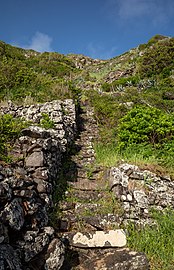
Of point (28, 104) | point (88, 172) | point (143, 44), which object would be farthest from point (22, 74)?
point (143, 44)

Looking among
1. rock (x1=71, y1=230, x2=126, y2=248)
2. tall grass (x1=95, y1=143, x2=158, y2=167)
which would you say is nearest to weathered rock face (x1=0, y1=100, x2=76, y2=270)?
rock (x1=71, y1=230, x2=126, y2=248)

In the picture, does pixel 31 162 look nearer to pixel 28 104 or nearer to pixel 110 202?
Result: pixel 110 202

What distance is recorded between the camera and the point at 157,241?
4.76 meters

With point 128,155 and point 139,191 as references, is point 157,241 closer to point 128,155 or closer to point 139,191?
point 139,191

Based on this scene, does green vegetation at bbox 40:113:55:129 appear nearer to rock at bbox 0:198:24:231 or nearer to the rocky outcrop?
the rocky outcrop

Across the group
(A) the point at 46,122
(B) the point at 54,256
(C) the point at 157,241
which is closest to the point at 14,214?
(B) the point at 54,256

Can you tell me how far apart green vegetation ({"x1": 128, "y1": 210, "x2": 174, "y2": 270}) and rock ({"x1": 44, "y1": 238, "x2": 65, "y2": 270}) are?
1.43m

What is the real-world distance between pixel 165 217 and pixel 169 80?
16467 millimetres

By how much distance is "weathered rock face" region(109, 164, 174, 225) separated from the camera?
5.68m

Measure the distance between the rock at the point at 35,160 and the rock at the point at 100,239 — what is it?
154cm

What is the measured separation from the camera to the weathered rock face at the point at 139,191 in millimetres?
5679

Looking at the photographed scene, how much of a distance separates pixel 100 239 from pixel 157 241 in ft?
3.33

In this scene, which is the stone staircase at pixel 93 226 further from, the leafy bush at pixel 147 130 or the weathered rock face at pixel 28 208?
the leafy bush at pixel 147 130

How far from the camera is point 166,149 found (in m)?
7.36
